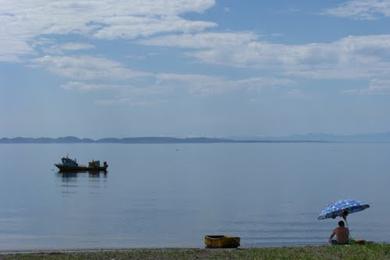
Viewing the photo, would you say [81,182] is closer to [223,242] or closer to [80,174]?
[80,174]

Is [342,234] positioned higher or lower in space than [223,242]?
higher

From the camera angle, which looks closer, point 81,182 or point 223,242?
point 223,242

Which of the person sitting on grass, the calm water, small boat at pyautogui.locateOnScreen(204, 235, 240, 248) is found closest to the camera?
the person sitting on grass

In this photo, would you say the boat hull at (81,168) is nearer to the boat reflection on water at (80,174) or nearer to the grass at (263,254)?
the boat reflection on water at (80,174)

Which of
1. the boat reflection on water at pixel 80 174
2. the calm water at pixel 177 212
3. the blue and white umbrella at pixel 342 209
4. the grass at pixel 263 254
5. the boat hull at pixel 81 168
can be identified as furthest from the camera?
the boat hull at pixel 81 168

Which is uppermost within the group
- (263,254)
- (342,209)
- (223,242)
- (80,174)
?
(80,174)

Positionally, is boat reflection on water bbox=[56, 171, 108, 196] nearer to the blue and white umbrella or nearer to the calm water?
the calm water

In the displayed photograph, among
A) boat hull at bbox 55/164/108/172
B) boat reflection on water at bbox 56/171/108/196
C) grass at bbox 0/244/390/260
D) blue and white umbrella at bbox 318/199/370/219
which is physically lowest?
grass at bbox 0/244/390/260

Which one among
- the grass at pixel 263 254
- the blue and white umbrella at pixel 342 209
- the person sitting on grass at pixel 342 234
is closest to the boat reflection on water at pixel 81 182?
the blue and white umbrella at pixel 342 209

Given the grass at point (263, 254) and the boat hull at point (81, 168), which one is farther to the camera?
the boat hull at point (81, 168)

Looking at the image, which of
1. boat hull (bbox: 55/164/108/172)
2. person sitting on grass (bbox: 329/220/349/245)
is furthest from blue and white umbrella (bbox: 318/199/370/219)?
boat hull (bbox: 55/164/108/172)

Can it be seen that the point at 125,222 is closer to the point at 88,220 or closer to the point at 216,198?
the point at 88,220

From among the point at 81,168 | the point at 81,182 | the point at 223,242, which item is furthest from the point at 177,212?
the point at 81,168

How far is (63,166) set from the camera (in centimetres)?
10406
